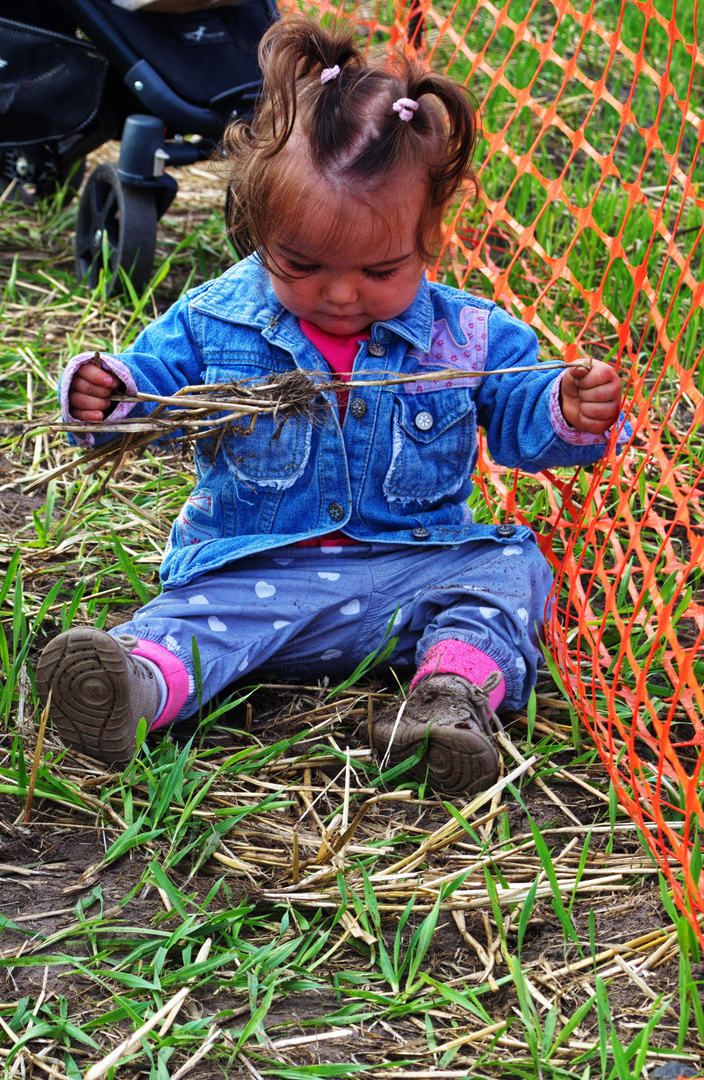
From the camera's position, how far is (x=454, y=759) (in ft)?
5.63

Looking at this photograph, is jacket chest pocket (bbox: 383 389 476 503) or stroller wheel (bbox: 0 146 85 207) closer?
jacket chest pocket (bbox: 383 389 476 503)

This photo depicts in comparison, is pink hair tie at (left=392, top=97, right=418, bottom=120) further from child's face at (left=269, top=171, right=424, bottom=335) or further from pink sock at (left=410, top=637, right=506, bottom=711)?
pink sock at (left=410, top=637, right=506, bottom=711)

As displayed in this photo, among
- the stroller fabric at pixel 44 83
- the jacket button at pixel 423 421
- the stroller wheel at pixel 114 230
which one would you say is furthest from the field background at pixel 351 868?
the stroller fabric at pixel 44 83

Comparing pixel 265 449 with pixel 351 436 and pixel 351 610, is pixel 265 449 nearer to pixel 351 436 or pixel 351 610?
pixel 351 436

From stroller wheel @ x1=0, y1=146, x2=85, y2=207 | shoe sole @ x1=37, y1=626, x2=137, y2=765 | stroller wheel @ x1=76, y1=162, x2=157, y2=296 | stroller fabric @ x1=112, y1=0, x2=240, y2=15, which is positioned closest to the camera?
shoe sole @ x1=37, y1=626, x2=137, y2=765

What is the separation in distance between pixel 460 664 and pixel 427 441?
1.43 feet

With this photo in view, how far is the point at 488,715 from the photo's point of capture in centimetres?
181

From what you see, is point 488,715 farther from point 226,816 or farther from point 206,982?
point 206,982

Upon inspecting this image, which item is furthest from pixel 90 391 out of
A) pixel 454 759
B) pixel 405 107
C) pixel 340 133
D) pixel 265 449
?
pixel 454 759

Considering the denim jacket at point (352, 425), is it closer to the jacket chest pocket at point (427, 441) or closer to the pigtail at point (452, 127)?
the jacket chest pocket at point (427, 441)

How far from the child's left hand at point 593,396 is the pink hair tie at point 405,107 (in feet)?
1.60

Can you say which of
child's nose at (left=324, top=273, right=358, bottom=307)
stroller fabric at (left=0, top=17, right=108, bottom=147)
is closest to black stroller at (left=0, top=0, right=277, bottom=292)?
stroller fabric at (left=0, top=17, right=108, bottom=147)

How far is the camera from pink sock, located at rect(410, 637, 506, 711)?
1.86 meters

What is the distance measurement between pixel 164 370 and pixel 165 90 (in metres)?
1.49
